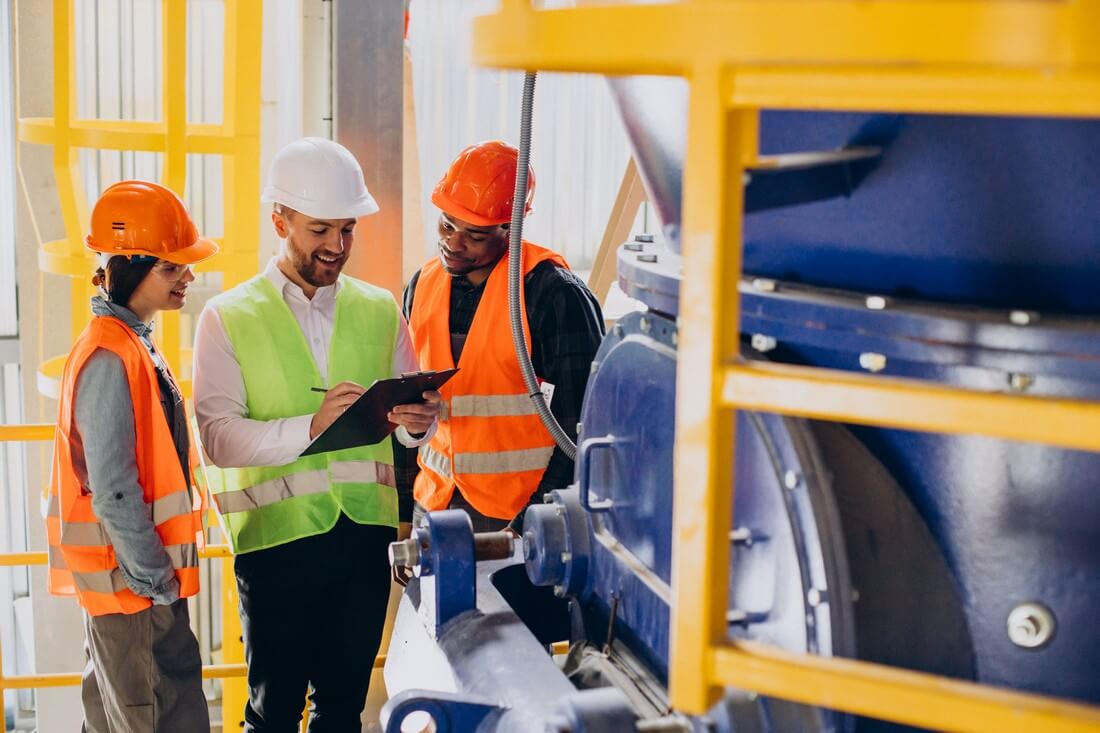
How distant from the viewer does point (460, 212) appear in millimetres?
3879

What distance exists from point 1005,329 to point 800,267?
407 mm

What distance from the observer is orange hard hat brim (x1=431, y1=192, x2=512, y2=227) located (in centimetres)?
387

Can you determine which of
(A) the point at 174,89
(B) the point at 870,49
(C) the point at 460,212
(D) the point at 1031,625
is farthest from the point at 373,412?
(B) the point at 870,49

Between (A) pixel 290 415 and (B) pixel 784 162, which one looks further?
(A) pixel 290 415

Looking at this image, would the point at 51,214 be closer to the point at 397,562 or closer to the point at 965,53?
the point at 397,562

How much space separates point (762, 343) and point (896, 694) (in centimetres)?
74

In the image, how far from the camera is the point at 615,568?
259cm

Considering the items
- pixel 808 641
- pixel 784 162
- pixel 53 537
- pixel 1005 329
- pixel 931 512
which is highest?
pixel 784 162

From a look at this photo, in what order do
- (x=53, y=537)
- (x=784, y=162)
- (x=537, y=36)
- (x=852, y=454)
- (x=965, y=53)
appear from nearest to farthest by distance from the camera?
(x=965, y=53)
(x=537, y=36)
(x=784, y=162)
(x=852, y=454)
(x=53, y=537)

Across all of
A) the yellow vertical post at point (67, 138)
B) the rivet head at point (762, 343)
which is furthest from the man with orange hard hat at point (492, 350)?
the rivet head at point (762, 343)

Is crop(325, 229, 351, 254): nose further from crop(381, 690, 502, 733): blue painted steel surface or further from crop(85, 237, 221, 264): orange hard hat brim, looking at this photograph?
crop(381, 690, 502, 733): blue painted steel surface

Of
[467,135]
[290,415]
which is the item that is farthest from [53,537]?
[467,135]

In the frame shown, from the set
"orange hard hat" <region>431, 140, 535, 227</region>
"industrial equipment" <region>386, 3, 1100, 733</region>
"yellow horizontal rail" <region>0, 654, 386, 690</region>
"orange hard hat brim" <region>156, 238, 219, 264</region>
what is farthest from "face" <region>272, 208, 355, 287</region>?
"industrial equipment" <region>386, 3, 1100, 733</region>

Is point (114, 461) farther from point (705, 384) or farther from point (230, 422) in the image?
point (705, 384)
